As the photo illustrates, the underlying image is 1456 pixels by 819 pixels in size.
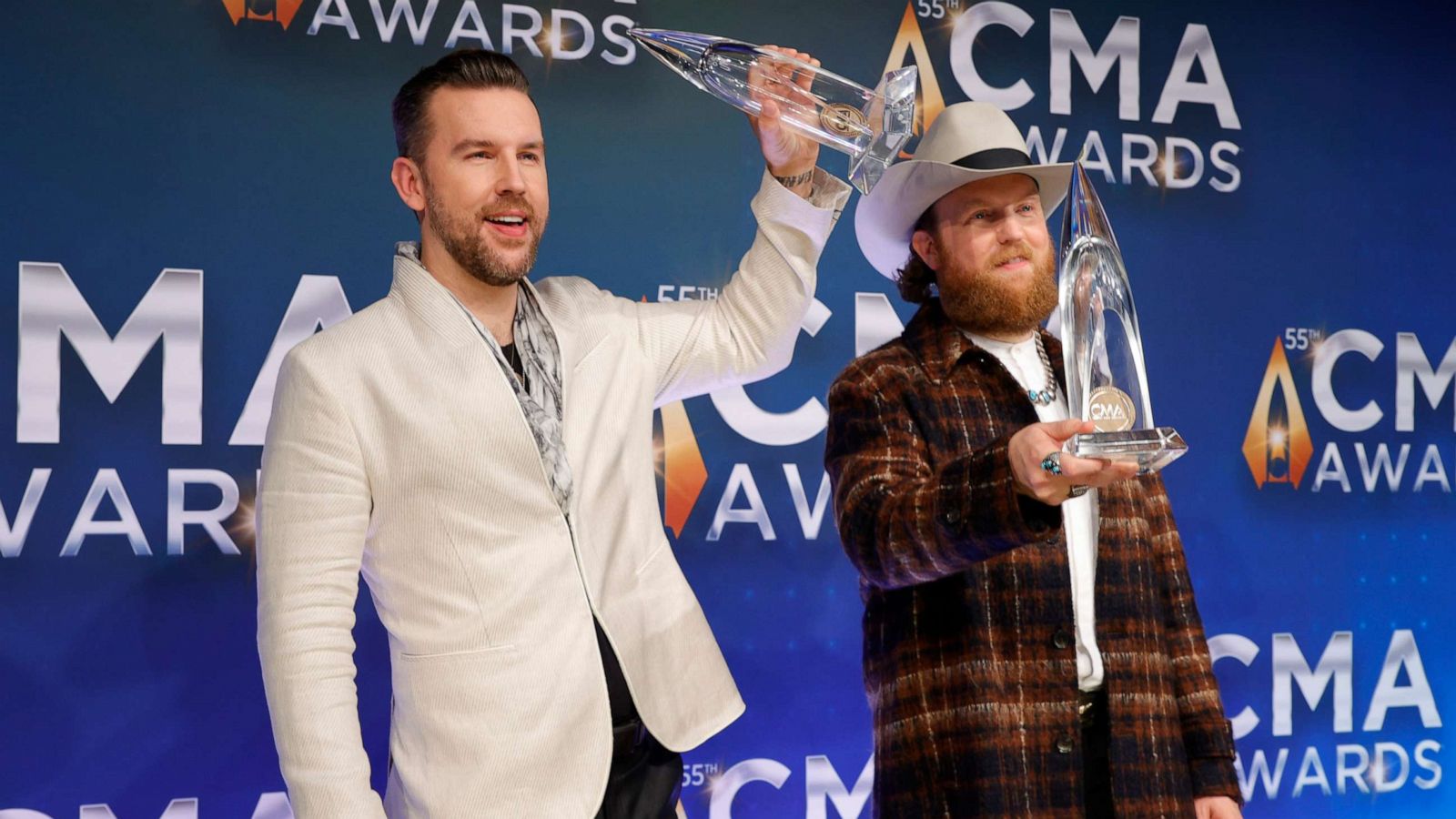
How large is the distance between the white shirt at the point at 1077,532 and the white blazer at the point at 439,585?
0.63m

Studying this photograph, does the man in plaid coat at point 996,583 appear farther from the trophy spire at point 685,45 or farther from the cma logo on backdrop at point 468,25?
the cma logo on backdrop at point 468,25

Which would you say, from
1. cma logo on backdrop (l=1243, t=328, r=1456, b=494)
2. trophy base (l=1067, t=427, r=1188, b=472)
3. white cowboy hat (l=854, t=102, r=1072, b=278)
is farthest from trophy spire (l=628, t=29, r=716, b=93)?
cma logo on backdrop (l=1243, t=328, r=1456, b=494)

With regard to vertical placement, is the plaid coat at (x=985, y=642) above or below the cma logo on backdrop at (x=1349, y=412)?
below

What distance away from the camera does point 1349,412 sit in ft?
12.6

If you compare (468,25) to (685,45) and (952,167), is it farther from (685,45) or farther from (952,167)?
(952,167)

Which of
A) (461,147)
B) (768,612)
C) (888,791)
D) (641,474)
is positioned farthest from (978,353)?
(768,612)

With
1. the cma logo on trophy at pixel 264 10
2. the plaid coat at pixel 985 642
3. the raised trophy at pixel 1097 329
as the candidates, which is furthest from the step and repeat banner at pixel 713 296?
the raised trophy at pixel 1097 329

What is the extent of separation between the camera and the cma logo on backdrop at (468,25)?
3020 mm

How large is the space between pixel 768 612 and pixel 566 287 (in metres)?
1.44

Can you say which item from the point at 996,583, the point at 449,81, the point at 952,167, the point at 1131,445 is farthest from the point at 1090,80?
the point at 1131,445

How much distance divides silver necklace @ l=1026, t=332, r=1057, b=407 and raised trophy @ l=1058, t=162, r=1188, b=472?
14.6 inches

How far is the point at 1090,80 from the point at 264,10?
2.17 metres

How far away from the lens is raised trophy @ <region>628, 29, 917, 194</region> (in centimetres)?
196

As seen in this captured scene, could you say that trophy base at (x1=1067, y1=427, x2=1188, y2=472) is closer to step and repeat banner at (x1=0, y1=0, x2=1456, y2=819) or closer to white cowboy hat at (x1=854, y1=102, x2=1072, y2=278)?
white cowboy hat at (x1=854, y1=102, x2=1072, y2=278)
